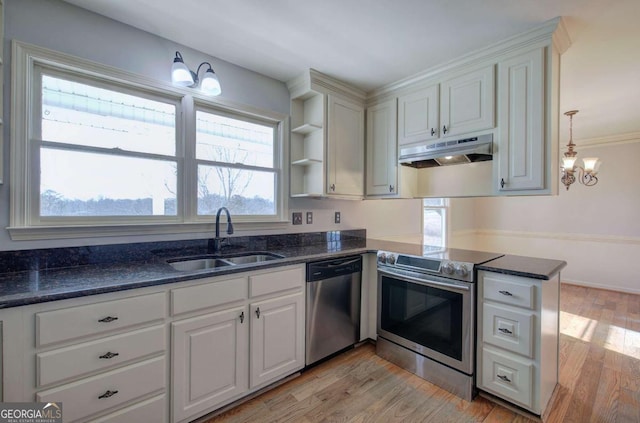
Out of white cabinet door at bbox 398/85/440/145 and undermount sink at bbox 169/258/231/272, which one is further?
white cabinet door at bbox 398/85/440/145

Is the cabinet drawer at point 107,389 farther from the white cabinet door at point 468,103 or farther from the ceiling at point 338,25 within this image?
the white cabinet door at point 468,103

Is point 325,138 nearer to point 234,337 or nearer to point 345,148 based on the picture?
point 345,148

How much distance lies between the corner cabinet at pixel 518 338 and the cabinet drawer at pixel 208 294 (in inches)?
61.4

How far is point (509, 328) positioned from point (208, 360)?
1814mm

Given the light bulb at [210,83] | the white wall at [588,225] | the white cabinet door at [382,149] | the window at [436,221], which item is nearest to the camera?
the light bulb at [210,83]

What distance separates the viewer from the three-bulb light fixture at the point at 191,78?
189 centimetres

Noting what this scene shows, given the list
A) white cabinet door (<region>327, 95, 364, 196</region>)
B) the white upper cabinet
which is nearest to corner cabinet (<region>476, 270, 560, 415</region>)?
the white upper cabinet

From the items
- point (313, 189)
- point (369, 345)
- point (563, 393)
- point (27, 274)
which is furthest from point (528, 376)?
point (27, 274)

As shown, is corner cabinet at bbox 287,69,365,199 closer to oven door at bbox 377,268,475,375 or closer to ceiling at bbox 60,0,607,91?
ceiling at bbox 60,0,607,91

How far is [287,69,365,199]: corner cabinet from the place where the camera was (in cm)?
262

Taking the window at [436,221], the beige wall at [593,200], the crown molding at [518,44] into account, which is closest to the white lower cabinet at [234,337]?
the crown molding at [518,44]

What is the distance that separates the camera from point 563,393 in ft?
6.44

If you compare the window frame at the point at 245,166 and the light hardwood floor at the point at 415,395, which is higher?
the window frame at the point at 245,166

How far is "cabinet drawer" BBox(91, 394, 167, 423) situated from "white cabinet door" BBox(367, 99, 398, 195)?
2.32m
